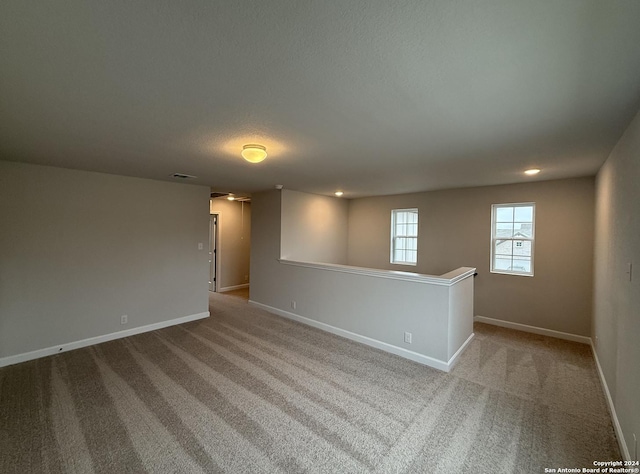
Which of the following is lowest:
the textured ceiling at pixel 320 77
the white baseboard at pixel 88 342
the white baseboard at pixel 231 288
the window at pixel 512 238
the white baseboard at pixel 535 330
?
the white baseboard at pixel 88 342

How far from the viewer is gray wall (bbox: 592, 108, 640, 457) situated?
1783 millimetres

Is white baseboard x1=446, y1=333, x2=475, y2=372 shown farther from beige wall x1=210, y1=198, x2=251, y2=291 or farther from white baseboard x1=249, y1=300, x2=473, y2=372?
beige wall x1=210, y1=198, x2=251, y2=291

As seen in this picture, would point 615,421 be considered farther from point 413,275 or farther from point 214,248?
point 214,248

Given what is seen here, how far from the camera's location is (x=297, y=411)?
2350mm

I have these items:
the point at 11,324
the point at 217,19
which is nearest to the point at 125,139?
the point at 217,19

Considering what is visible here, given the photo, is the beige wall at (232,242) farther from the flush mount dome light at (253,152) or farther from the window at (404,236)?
the flush mount dome light at (253,152)

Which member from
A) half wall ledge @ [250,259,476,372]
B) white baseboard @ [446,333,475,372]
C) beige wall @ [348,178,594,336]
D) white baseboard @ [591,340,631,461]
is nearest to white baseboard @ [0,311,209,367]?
half wall ledge @ [250,259,476,372]

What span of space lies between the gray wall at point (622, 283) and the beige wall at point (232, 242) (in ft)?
23.1

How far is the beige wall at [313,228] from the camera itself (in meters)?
5.33

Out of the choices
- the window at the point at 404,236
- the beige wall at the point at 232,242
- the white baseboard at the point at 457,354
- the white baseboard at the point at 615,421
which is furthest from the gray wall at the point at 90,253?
the white baseboard at the point at 615,421

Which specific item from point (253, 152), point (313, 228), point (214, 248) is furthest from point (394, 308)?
point (214, 248)

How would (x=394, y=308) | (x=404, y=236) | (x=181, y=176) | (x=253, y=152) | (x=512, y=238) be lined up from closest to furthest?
(x=253, y=152) → (x=394, y=308) → (x=181, y=176) → (x=512, y=238) → (x=404, y=236)

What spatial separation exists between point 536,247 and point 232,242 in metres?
6.66

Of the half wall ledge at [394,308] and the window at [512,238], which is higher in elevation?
the window at [512,238]
